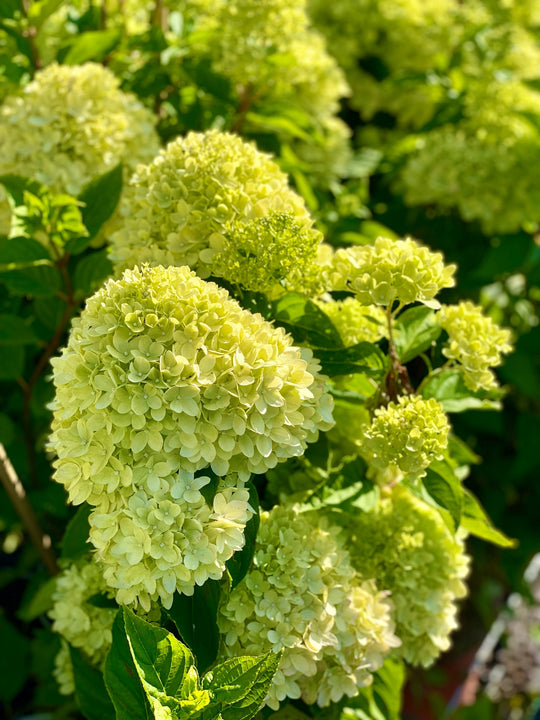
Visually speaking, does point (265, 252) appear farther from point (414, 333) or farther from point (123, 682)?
point (123, 682)

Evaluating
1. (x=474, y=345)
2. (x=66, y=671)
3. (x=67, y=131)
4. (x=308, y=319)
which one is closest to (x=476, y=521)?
(x=474, y=345)

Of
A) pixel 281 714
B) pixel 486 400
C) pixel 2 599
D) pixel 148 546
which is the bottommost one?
pixel 2 599

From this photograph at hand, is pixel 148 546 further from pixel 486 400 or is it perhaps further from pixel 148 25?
pixel 148 25

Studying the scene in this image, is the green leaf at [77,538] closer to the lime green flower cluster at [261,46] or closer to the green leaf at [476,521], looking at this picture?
the green leaf at [476,521]

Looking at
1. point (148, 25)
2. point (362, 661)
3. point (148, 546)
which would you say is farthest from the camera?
point (148, 25)

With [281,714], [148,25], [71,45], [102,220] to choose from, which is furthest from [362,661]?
[148,25]

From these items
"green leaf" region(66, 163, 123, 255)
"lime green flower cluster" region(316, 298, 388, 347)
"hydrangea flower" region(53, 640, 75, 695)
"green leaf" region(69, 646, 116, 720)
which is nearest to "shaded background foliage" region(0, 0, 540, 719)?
"green leaf" region(66, 163, 123, 255)
